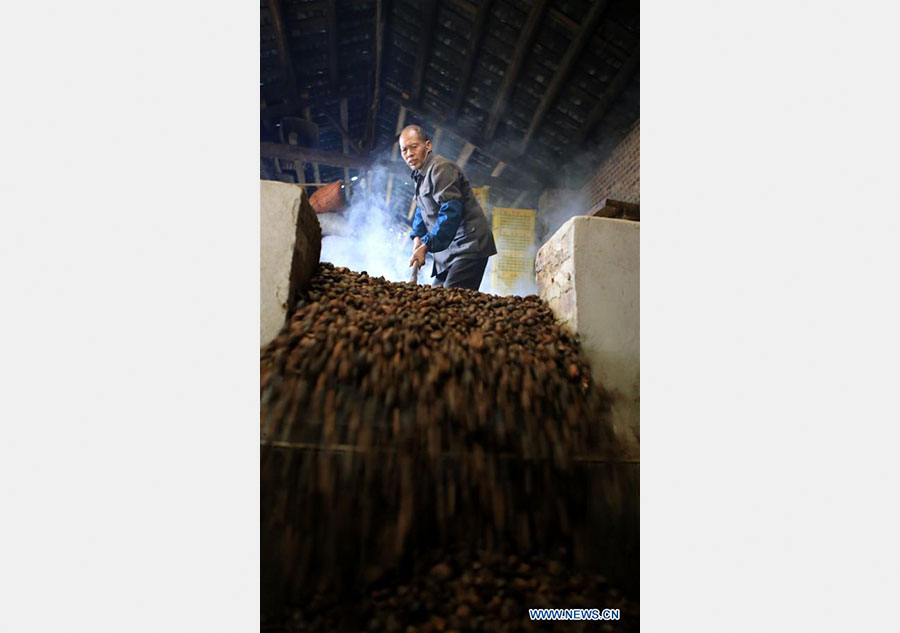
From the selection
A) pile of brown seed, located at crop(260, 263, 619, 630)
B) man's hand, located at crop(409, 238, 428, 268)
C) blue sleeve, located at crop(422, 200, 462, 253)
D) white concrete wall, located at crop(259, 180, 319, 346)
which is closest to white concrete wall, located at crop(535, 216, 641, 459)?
pile of brown seed, located at crop(260, 263, 619, 630)

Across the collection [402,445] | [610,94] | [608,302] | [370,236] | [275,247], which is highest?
[610,94]

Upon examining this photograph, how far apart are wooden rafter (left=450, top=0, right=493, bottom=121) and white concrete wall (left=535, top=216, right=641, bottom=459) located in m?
0.73

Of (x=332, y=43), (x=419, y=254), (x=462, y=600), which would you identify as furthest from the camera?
(x=419, y=254)

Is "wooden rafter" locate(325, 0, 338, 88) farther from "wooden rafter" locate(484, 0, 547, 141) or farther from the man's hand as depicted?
the man's hand

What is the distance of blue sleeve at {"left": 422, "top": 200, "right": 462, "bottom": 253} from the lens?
2.22 m

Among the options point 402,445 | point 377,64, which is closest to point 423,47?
point 377,64

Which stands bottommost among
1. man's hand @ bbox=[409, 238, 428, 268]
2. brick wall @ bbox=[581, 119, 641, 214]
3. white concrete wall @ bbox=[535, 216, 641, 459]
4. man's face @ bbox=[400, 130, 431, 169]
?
white concrete wall @ bbox=[535, 216, 641, 459]

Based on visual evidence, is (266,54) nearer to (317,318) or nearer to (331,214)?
(331,214)

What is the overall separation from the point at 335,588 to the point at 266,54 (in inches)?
75.4

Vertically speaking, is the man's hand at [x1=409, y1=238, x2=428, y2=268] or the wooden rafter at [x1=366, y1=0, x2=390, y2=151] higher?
the wooden rafter at [x1=366, y1=0, x2=390, y2=151]

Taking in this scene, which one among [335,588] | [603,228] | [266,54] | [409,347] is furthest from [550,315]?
[266,54]

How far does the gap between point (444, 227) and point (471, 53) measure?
758 mm

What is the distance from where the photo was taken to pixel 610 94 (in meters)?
2.07

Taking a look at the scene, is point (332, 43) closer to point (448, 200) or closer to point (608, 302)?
point (448, 200)
